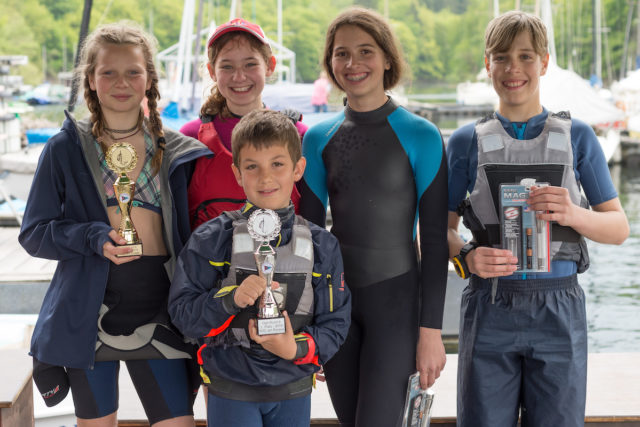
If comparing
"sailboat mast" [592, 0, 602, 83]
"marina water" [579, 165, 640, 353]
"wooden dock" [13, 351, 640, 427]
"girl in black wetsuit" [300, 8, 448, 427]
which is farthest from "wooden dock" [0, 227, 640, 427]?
"sailboat mast" [592, 0, 602, 83]

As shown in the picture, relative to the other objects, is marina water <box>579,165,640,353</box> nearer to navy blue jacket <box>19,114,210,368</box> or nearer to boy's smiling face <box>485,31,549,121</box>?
boy's smiling face <box>485,31,549,121</box>

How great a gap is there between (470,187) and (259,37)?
85 centimetres

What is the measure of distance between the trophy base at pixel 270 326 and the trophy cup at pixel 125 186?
1.52 feet

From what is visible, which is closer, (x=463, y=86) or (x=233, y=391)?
(x=233, y=391)

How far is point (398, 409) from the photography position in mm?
2043

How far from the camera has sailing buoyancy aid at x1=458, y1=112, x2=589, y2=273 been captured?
2.07 metres

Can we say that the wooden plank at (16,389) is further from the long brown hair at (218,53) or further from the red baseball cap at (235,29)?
the red baseball cap at (235,29)

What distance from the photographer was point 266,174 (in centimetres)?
186

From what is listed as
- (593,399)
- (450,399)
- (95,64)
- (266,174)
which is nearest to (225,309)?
(266,174)

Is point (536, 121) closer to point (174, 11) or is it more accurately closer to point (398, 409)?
point (398, 409)

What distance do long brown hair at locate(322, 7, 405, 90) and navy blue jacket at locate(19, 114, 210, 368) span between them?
0.61 metres

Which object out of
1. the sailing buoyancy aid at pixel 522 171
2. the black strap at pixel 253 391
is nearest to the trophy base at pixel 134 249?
the black strap at pixel 253 391

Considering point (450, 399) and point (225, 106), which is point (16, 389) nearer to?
point (225, 106)

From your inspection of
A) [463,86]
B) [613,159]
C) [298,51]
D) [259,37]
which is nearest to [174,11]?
[298,51]
